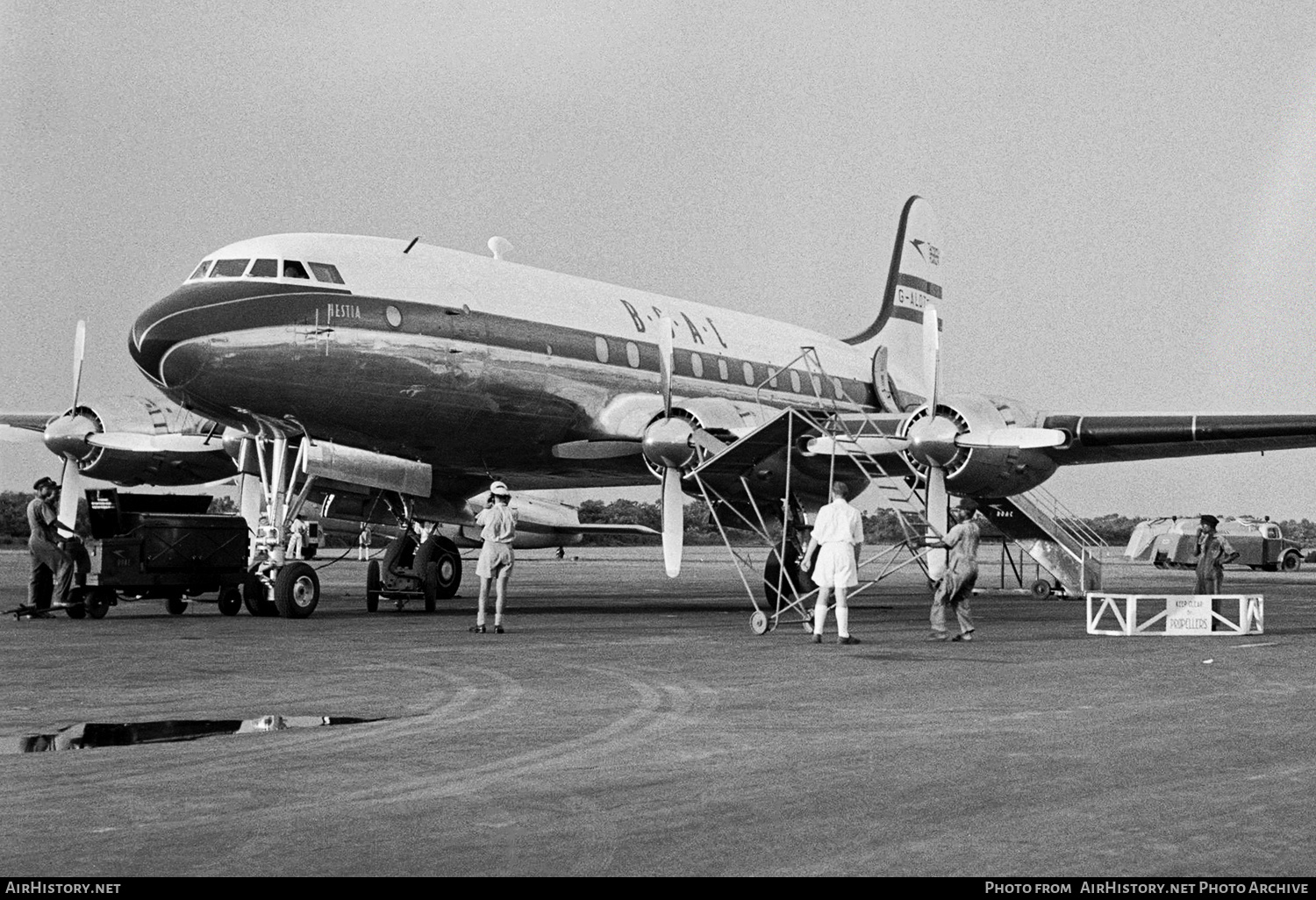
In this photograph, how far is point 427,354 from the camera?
1944 cm

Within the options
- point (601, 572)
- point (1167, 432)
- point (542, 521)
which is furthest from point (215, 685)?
point (601, 572)

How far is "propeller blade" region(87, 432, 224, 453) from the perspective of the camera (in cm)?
2473

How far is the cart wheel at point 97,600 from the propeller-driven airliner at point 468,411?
80.2 inches

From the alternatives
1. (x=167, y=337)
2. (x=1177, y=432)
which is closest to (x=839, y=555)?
(x=1177, y=432)

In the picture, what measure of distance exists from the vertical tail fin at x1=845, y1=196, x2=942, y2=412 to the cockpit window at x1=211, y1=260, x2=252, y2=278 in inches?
644

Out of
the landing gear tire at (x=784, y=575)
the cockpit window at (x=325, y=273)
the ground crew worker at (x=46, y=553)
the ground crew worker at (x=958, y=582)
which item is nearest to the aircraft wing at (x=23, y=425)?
the ground crew worker at (x=46, y=553)

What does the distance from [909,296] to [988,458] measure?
13988mm

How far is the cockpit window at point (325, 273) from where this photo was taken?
18.9 metres

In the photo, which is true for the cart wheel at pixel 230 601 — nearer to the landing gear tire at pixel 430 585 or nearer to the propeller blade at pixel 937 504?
the landing gear tire at pixel 430 585

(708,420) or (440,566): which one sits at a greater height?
(708,420)

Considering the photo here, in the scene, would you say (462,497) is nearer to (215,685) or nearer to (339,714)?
(215,685)

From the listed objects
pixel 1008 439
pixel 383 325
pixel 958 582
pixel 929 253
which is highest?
pixel 929 253

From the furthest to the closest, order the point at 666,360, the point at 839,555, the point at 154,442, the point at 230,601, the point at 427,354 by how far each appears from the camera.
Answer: the point at 154,442 < the point at 230,601 < the point at 666,360 < the point at 427,354 < the point at 839,555

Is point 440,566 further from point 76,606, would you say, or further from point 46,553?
point 46,553
